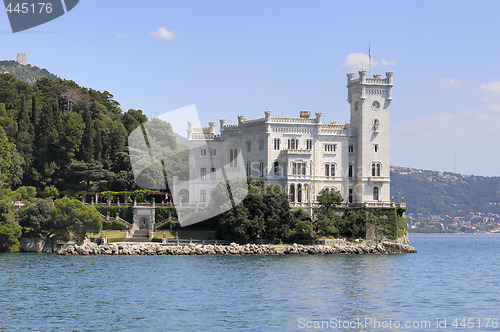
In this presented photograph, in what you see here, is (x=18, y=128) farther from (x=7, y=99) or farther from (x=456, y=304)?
(x=456, y=304)

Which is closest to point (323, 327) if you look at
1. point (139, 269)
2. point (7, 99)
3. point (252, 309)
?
point (252, 309)

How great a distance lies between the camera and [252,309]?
3484 centimetres

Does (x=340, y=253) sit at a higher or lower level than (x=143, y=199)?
lower

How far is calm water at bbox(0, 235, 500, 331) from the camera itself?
32.2 m

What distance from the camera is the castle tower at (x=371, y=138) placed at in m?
73.4

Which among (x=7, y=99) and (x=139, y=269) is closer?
(x=139, y=269)

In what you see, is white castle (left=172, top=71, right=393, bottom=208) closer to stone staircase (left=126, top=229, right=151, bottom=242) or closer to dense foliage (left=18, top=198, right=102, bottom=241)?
stone staircase (left=126, top=229, right=151, bottom=242)

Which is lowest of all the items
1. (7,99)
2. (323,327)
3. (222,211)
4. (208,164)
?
(323,327)

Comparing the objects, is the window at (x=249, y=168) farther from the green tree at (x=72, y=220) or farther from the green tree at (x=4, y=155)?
the green tree at (x=4, y=155)

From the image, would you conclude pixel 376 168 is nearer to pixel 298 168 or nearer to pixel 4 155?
pixel 298 168

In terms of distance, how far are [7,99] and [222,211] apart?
107 ft

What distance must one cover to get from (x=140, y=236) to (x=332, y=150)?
19.1 m

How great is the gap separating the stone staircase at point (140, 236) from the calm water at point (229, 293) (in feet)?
28.0

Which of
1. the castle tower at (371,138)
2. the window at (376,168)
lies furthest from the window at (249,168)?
the window at (376,168)
